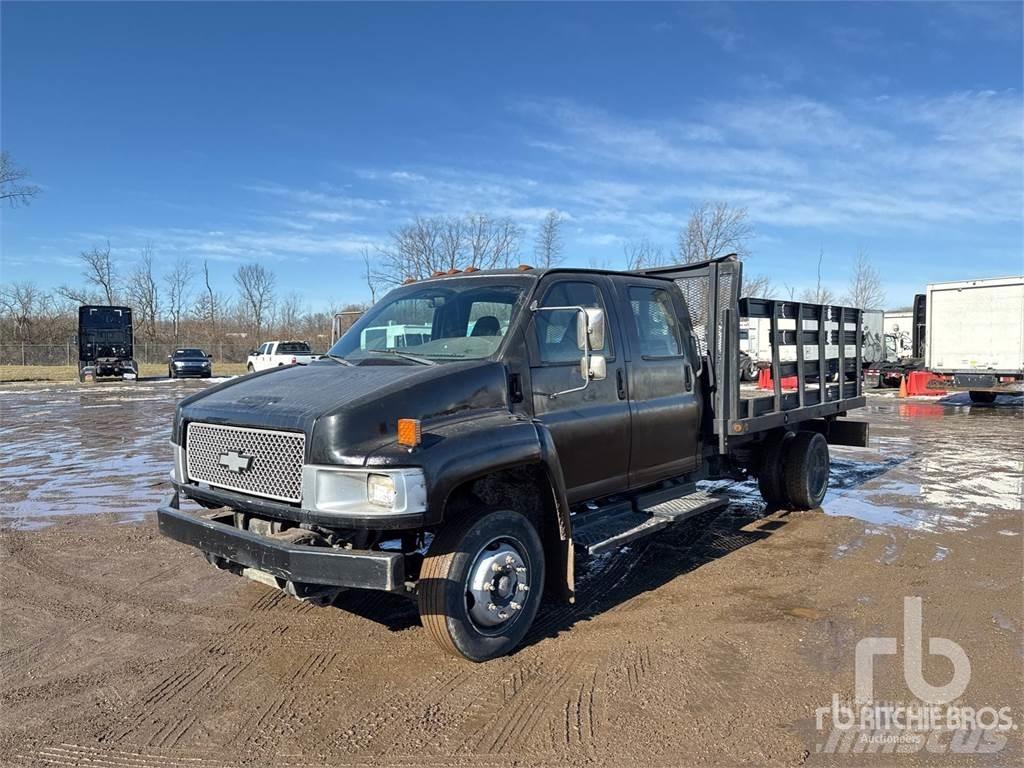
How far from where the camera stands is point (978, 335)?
1895 centimetres

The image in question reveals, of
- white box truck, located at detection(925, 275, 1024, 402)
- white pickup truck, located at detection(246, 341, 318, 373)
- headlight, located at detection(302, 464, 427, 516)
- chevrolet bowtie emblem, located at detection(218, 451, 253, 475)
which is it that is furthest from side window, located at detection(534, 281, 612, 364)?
white pickup truck, located at detection(246, 341, 318, 373)

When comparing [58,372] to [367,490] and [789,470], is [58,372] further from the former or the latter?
[367,490]

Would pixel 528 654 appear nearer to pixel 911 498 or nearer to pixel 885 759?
pixel 885 759

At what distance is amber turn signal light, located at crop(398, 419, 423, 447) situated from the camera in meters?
3.51

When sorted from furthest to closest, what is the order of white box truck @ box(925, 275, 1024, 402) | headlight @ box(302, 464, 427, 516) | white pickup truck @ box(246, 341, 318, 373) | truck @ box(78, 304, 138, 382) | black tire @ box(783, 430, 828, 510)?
1. truck @ box(78, 304, 138, 382)
2. white pickup truck @ box(246, 341, 318, 373)
3. white box truck @ box(925, 275, 1024, 402)
4. black tire @ box(783, 430, 828, 510)
5. headlight @ box(302, 464, 427, 516)

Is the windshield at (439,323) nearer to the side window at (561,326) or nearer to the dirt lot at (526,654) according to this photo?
the side window at (561,326)

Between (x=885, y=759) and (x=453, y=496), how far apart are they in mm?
2334

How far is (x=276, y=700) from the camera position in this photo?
360cm

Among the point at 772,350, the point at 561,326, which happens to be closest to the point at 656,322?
the point at 561,326

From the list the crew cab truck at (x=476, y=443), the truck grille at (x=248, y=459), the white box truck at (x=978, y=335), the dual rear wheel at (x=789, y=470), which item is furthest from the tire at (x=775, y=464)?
the white box truck at (x=978, y=335)

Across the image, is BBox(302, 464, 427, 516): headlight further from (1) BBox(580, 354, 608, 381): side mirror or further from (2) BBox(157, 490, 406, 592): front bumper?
(1) BBox(580, 354, 608, 381): side mirror

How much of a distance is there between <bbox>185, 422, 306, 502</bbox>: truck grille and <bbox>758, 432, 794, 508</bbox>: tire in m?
5.24

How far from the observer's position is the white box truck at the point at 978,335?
18359 mm

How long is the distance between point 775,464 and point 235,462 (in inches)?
213
